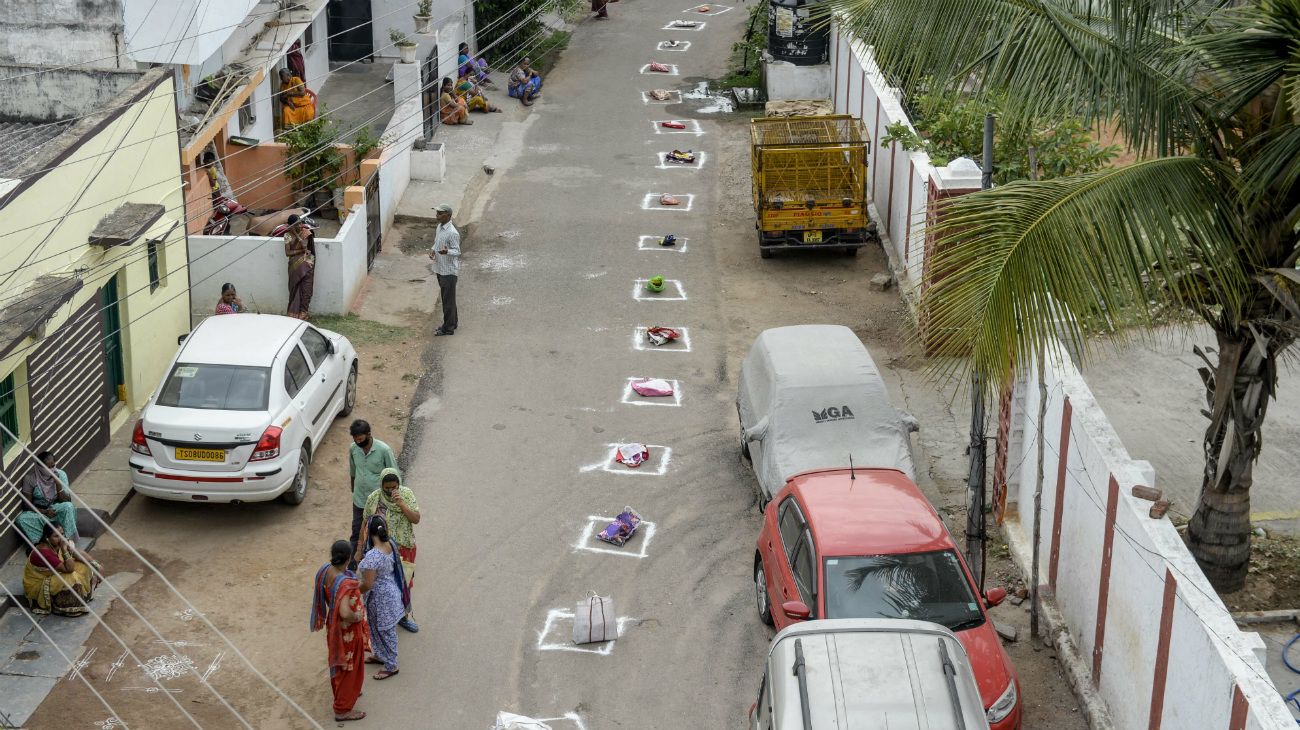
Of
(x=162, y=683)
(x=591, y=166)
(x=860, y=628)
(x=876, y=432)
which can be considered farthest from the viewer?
(x=591, y=166)

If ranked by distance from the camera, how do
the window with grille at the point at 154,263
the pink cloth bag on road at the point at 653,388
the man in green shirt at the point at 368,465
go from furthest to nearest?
1. the pink cloth bag on road at the point at 653,388
2. the window with grille at the point at 154,263
3. the man in green shirt at the point at 368,465

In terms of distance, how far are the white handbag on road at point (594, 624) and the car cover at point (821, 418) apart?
2.40 metres

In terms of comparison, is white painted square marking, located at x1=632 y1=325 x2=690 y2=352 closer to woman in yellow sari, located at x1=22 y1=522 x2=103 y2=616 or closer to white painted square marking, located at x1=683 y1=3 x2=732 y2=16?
woman in yellow sari, located at x1=22 y1=522 x2=103 y2=616

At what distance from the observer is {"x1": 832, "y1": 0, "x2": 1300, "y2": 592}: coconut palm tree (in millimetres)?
8805

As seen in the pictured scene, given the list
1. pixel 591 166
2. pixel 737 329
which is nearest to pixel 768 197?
pixel 737 329

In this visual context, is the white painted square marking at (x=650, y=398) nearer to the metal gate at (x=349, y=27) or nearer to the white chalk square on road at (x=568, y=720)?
the white chalk square on road at (x=568, y=720)

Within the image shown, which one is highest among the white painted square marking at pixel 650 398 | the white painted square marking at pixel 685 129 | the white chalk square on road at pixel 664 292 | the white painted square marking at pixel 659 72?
the white painted square marking at pixel 659 72

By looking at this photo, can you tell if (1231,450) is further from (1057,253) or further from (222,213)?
(222,213)

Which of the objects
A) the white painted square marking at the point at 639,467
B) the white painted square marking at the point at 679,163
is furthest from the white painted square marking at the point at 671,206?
the white painted square marking at the point at 639,467

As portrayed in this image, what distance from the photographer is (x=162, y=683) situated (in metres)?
12.0

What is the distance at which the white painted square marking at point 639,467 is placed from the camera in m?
16.1

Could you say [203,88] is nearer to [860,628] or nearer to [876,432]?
[876,432]

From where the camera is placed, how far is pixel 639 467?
53.3 ft

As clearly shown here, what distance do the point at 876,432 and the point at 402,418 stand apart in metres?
5.98
